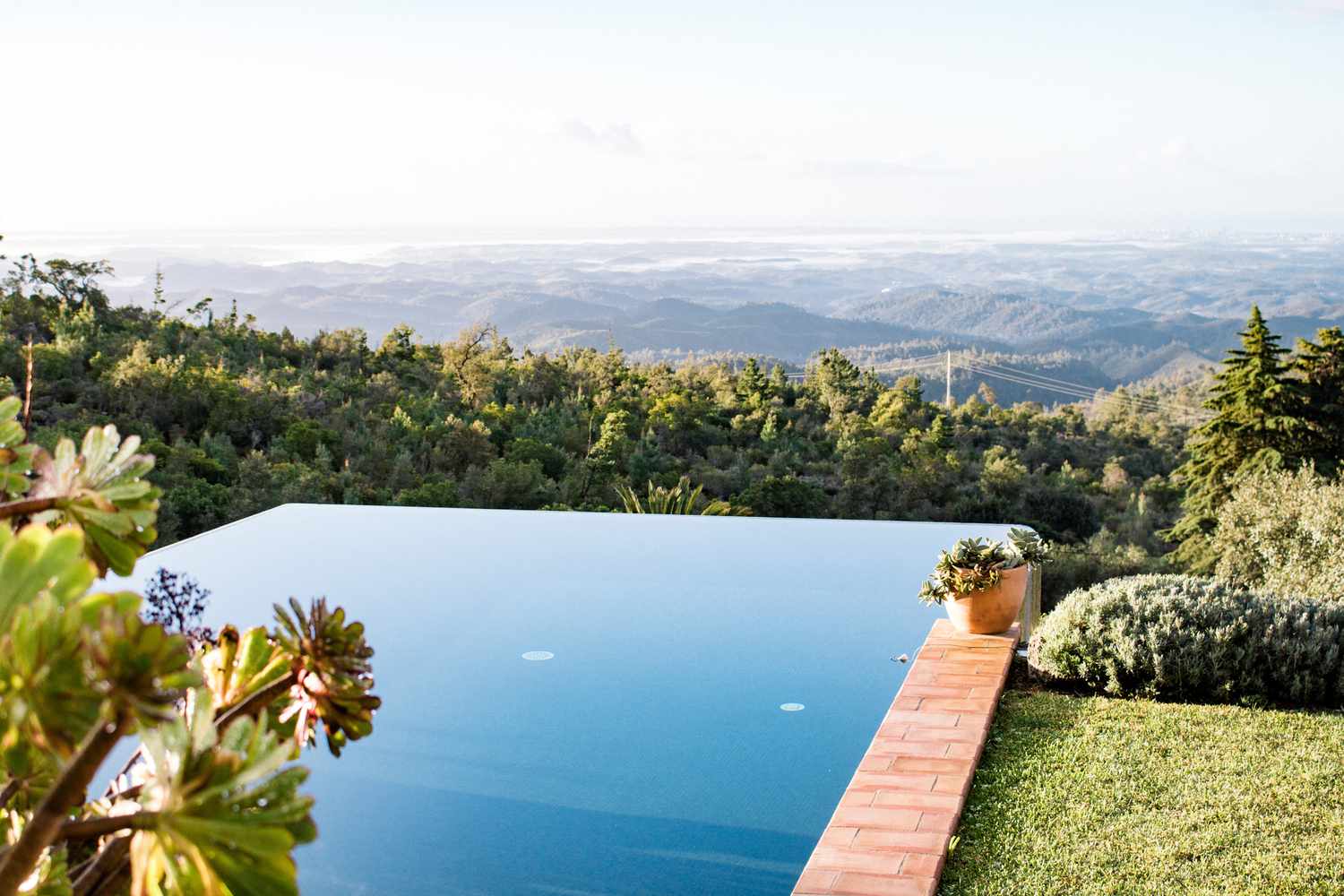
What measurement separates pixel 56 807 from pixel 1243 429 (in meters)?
19.1

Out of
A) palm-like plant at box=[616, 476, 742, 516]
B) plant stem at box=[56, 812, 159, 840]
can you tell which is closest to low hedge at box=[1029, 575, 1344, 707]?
plant stem at box=[56, 812, 159, 840]

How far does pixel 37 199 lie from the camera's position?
16.1m

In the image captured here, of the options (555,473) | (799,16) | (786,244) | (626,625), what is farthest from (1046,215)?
(626,625)

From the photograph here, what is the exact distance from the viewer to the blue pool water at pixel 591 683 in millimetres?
3527

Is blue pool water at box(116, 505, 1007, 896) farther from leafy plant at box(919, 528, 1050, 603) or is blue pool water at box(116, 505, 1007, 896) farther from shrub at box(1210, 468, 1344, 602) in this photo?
shrub at box(1210, 468, 1344, 602)

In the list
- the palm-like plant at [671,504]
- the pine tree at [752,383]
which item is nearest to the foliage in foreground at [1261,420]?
the pine tree at [752,383]

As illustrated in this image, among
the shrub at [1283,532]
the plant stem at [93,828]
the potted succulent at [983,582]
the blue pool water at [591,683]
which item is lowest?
the shrub at [1283,532]

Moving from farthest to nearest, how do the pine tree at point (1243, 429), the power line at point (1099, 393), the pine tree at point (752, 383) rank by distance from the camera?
the power line at point (1099, 393), the pine tree at point (752, 383), the pine tree at point (1243, 429)

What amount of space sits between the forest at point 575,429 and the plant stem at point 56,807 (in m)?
10.2

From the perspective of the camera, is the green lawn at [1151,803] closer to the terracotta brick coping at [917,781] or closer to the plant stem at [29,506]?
the terracotta brick coping at [917,781]

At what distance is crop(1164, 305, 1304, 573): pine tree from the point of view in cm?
1725

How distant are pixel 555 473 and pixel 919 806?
11132 mm

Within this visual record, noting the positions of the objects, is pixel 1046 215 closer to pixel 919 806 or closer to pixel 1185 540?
pixel 1185 540

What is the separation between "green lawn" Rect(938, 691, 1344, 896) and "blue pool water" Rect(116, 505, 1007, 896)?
0.54 meters
